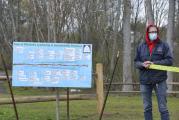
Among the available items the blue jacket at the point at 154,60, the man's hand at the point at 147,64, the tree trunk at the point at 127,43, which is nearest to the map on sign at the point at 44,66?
the blue jacket at the point at 154,60

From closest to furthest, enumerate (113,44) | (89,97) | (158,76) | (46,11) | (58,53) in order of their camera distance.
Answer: (158,76), (58,53), (89,97), (46,11), (113,44)

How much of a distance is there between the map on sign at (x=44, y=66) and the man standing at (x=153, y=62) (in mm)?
1195

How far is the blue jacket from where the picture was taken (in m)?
9.85

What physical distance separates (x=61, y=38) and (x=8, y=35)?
13690 mm

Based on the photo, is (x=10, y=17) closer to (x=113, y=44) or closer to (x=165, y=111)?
(x=113, y=44)

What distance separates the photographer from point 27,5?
41.7 metres

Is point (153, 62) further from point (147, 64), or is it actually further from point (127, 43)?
point (127, 43)

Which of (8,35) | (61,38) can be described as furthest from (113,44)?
(8,35)

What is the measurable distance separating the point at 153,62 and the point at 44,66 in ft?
6.80

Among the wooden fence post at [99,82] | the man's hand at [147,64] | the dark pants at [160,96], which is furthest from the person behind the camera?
the wooden fence post at [99,82]

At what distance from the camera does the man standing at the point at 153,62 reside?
9852mm

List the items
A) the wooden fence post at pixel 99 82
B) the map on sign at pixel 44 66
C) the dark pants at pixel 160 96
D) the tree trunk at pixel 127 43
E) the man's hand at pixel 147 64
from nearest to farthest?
the man's hand at pixel 147 64, the dark pants at pixel 160 96, the map on sign at pixel 44 66, the wooden fence post at pixel 99 82, the tree trunk at pixel 127 43

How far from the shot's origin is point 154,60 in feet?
32.8

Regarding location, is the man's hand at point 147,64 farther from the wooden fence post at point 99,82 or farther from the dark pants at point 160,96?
the wooden fence post at point 99,82
